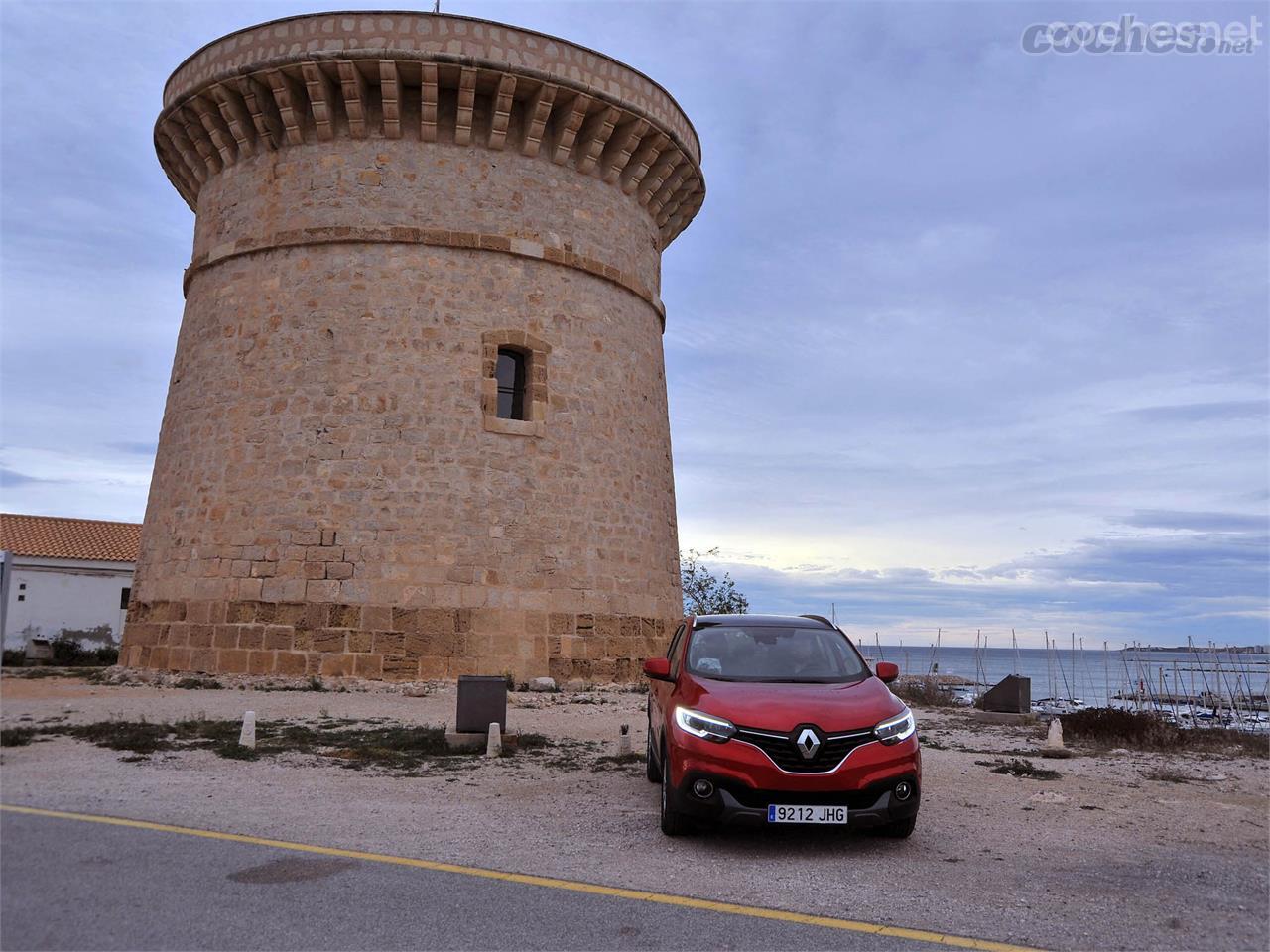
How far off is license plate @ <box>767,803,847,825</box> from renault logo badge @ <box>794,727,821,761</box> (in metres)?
0.32

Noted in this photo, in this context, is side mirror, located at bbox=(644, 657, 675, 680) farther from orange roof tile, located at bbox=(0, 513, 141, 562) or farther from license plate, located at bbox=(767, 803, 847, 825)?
orange roof tile, located at bbox=(0, 513, 141, 562)

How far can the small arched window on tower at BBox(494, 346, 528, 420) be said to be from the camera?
57.7 feet

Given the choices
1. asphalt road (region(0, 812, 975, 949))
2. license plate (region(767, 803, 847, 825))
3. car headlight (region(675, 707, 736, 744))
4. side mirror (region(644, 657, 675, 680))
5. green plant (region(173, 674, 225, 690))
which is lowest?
asphalt road (region(0, 812, 975, 949))

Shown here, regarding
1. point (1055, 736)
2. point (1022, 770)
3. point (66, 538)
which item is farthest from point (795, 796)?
A: point (66, 538)

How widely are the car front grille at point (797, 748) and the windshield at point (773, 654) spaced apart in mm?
877

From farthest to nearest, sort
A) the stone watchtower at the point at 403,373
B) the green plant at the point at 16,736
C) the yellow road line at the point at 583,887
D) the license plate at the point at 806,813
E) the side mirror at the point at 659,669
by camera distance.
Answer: the stone watchtower at the point at 403,373
the green plant at the point at 16,736
the side mirror at the point at 659,669
the license plate at the point at 806,813
the yellow road line at the point at 583,887

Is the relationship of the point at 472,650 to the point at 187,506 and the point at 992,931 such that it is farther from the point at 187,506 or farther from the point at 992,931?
the point at 992,931

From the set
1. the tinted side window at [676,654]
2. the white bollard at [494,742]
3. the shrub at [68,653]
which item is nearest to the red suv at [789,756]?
the tinted side window at [676,654]

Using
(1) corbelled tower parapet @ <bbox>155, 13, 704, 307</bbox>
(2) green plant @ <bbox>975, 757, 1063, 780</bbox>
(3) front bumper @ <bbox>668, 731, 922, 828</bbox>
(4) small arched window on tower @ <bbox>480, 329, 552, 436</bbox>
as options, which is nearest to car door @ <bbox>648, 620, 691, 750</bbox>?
(3) front bumper @ <bbox>668, 731, 922, 828</bbox>

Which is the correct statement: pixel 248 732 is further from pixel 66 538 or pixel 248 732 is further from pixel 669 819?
pixel 66 538

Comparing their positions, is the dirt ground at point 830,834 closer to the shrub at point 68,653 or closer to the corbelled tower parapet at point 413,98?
the corbelled tower parapet at point 413,98

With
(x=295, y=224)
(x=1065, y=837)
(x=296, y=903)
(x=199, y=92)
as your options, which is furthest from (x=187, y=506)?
(x=1065, y=837)

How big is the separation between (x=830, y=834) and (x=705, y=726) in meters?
1.38

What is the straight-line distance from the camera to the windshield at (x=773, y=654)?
757 cm
